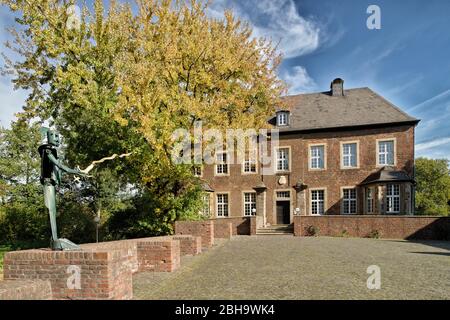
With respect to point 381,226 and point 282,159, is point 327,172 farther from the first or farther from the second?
point 381,226

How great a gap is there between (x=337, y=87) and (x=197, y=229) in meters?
21.6

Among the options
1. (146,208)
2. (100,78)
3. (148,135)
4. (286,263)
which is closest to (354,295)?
(286,263)

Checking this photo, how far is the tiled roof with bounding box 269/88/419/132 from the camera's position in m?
26.2

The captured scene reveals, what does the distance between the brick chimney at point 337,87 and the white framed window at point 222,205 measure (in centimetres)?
1365

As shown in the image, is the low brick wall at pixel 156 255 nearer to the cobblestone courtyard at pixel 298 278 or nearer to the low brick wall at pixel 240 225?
the cobblestone courtyard at pixel 298 278

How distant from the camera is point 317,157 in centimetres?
2744

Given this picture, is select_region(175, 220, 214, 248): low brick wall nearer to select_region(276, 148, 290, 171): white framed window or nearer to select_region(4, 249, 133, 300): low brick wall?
select_region(4, 249, 133, 300): low brick wall

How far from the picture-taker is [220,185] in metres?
29.5

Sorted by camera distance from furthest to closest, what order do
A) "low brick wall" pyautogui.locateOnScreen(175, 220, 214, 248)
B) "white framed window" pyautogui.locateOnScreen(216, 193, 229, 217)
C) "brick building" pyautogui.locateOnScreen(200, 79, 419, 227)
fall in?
1. "white framed window" pyautogui.locateOnScreen(216, 193, 229, 217)
2. "brick building" pyautogui.locateOnScreen(200, 79, 419, 227)
3. "low brick wall" pyautogui.locateOnScreen(175, 220, 214, 248)

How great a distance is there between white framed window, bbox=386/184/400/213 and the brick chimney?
10.1 m

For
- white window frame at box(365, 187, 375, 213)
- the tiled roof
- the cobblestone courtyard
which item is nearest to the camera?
the cobblestone courtyard

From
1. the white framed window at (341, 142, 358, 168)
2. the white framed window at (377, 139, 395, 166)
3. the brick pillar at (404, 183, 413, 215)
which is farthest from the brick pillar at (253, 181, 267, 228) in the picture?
the brick pillar at (404, 183, 413, 215)

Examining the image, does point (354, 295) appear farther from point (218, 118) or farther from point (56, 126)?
point (56, 126)

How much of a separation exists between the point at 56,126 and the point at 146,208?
20.8 ft
